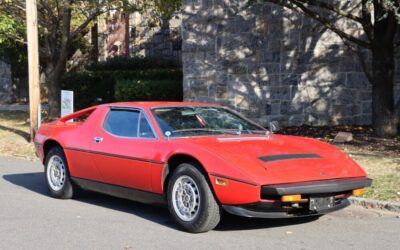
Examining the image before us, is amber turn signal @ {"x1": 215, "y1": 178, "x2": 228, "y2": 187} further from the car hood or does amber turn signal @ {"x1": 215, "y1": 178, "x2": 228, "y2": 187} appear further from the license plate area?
the license plate area

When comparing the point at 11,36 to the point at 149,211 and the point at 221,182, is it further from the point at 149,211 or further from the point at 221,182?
the point at 221,182

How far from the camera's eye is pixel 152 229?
6.65 meters

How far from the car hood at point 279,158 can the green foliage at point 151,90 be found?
1133 cm

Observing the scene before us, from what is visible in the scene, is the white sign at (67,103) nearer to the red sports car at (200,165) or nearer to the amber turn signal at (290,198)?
the red sports car at (200,165)

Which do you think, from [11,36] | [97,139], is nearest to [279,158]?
[97,139]

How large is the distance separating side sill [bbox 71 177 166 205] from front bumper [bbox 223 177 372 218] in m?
1.04

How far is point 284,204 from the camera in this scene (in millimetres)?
6035

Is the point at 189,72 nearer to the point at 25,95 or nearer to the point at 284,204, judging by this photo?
the point at 284,204

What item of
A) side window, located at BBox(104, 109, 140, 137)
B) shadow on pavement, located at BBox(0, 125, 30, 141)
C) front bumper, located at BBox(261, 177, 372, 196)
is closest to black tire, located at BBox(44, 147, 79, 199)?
side window, located at BBox(104, 109, 140, 137)

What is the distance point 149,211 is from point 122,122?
116 centimetres

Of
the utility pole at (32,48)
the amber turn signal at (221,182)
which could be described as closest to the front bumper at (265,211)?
the amber turn signal at (221,182)

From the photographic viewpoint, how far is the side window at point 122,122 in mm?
7307

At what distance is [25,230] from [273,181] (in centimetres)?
275

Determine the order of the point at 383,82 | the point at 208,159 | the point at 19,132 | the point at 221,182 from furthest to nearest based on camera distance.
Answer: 1. the point at 19,132
2. the point at 383,82
3. the point at 208,159
4. the point at 221,182
